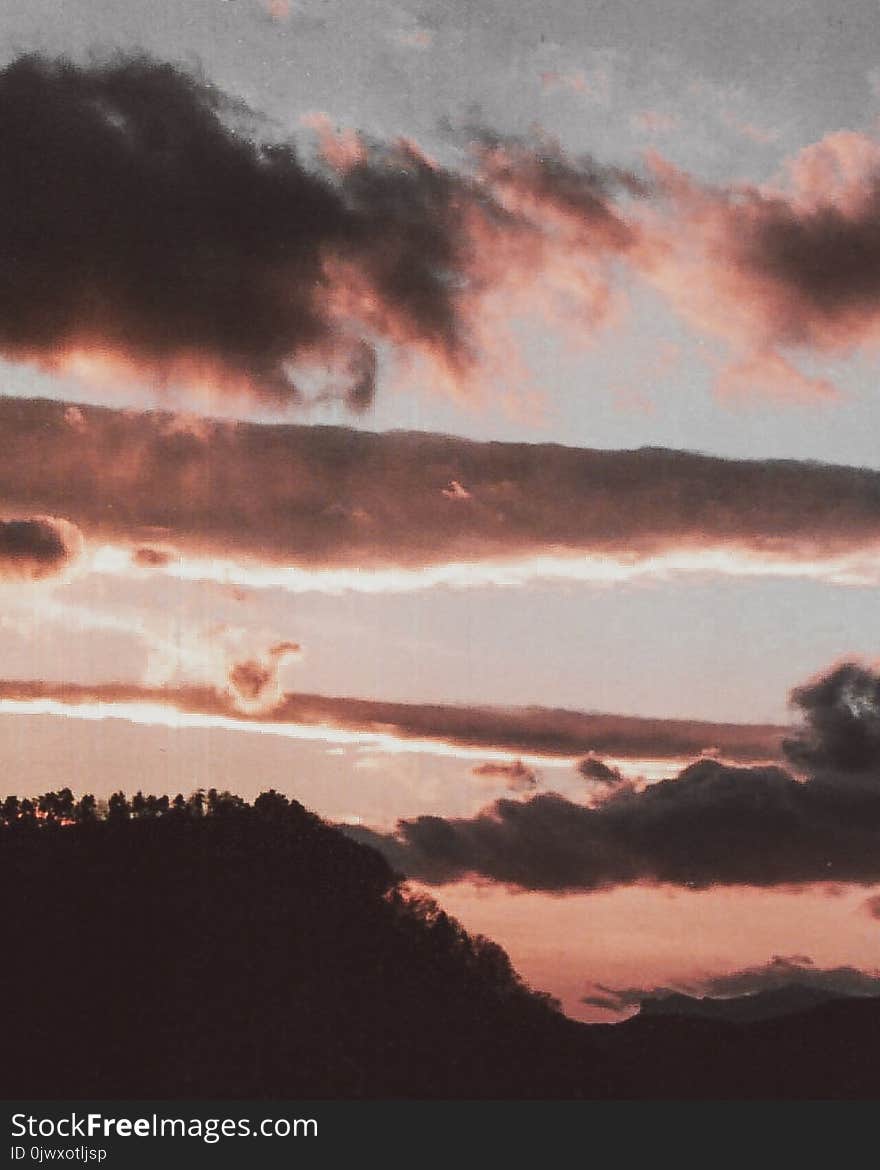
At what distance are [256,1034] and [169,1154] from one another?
47.0 m

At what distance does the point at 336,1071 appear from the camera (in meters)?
191

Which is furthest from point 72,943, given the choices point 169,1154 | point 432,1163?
point 432,1163

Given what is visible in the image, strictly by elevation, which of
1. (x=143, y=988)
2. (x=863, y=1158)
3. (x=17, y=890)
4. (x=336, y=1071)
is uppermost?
(x=17, y=890)

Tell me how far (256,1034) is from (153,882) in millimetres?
25178

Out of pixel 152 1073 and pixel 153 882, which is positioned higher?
pixel 153 882

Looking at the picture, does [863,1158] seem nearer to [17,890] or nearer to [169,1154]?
[169,1154]

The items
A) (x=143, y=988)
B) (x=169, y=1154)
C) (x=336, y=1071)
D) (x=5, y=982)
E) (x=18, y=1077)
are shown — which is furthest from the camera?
(x=336, y=1071)

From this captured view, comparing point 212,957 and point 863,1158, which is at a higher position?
point 212,957

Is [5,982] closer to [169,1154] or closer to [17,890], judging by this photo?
[17,890]

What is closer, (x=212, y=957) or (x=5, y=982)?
(x=5, y=982)

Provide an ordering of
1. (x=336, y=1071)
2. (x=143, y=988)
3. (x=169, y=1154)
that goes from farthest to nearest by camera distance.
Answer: (x=336, y=1071) → (x=143, y=988) → (x=169, y=1154)

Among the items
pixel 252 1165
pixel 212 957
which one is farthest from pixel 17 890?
pixel 252 1165

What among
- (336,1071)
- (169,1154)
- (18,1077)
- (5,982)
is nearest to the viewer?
(169,1154)

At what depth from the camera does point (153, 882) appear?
650 feet
